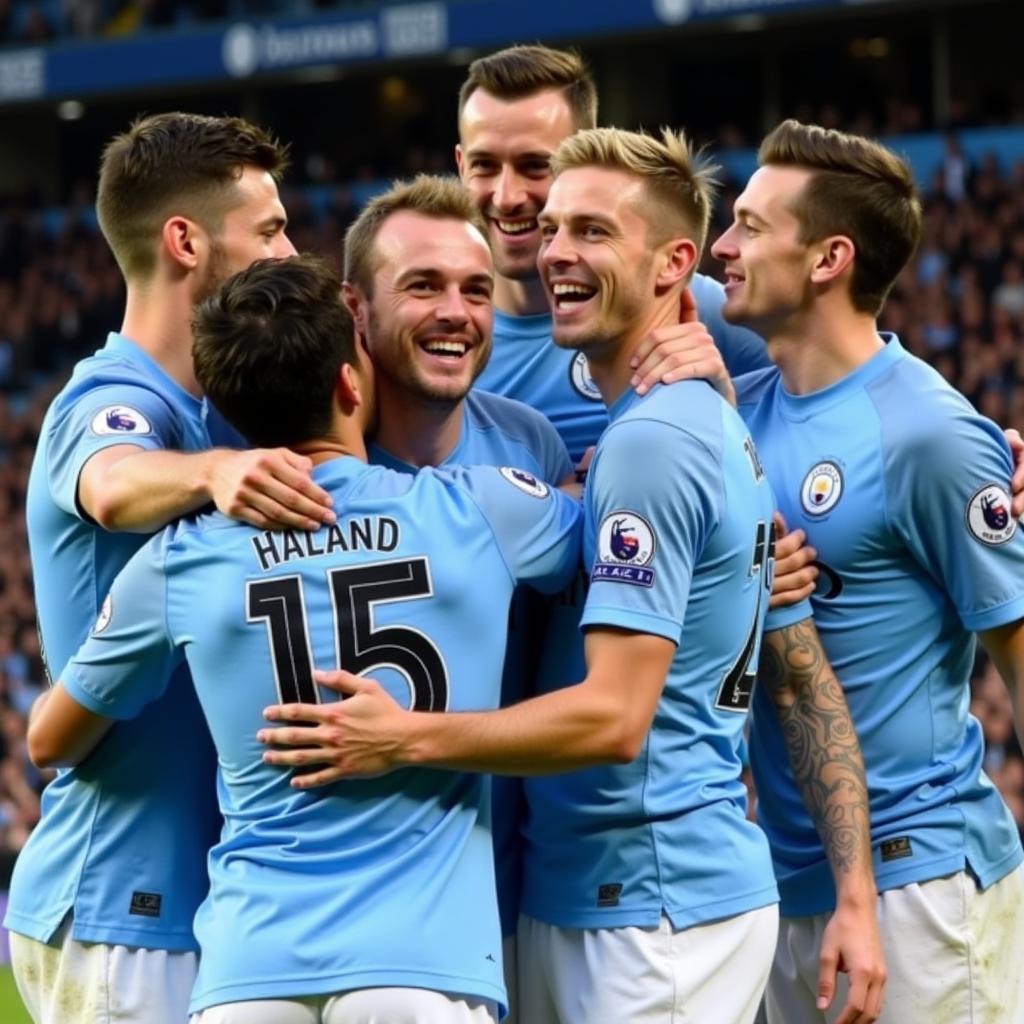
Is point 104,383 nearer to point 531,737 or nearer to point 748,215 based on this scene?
point 531,737

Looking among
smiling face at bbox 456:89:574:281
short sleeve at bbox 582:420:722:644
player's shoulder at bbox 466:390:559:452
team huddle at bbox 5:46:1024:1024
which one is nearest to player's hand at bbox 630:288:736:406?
team huddle at bbox 5:46:1024:1024

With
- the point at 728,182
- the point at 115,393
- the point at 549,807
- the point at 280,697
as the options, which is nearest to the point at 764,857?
the point at 549,807

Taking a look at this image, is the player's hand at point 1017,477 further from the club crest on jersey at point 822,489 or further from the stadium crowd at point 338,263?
the stadium crowd at point 338,263

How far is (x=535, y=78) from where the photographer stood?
5191mm

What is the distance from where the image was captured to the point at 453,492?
3.55 m

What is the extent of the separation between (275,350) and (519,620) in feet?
2.73

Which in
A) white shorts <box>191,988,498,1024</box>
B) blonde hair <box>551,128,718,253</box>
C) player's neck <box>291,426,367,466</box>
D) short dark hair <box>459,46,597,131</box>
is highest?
short dark hair <box>459,46,597,131</box>

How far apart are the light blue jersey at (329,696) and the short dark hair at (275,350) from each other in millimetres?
136

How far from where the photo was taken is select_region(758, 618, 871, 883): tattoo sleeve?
414 cm

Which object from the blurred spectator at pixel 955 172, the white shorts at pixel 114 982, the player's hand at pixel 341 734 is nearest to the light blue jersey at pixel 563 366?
the player's hand at pixel 341 734

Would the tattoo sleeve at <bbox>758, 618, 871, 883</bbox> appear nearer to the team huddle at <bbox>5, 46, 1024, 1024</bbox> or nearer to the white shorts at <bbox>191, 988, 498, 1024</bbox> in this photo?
the team huddle at <bbox>5, 46, 1024, 1024</bbox>

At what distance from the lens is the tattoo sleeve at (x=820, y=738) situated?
4145mm

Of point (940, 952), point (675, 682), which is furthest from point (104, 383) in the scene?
point (940, 952)

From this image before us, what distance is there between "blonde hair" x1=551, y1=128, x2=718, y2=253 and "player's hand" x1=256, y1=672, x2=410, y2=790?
1223mm
